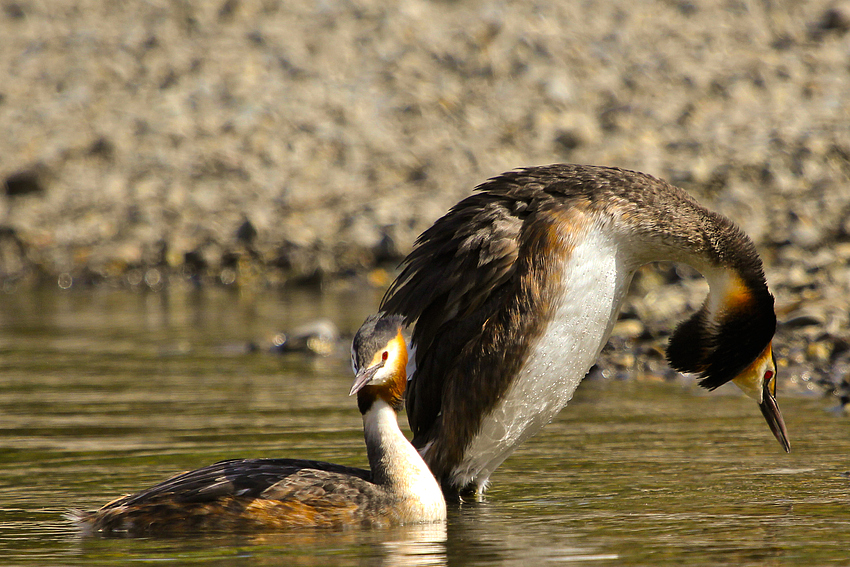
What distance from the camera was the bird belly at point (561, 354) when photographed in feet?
23.8

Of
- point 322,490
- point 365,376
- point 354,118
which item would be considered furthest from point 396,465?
point 354,118

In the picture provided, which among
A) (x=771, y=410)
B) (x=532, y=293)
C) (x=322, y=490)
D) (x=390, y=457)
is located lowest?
(x=322, y=490)

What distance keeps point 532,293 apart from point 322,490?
1.58 meters

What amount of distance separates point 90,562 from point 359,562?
1186 mm

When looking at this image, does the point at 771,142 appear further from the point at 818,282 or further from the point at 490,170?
the point at 818,282

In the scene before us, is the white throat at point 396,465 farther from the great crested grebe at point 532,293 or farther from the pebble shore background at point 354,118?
the pebble shore background at point 354,118

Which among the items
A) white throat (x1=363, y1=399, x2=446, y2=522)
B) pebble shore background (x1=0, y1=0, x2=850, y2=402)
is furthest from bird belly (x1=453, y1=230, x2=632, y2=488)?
pebble shore background (x1=0, y1=0, x2=850, y2=402)

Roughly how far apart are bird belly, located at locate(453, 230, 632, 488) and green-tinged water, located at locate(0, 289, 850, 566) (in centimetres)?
27

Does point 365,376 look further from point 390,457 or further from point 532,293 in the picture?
point 532,293

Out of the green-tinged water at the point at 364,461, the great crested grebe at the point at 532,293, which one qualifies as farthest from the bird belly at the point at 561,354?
the green-tinged water at the point at 364,461


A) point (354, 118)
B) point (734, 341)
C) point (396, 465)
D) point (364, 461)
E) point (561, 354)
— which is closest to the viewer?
point (396, 465)

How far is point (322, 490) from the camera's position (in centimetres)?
673

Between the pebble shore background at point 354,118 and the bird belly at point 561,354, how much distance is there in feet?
34.0

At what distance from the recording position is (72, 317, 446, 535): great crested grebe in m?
6.48
